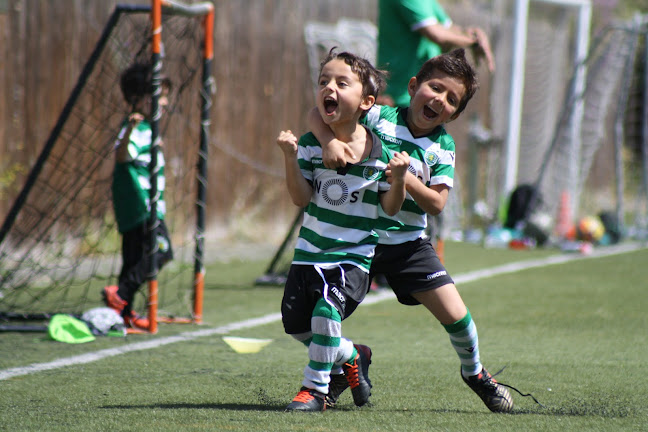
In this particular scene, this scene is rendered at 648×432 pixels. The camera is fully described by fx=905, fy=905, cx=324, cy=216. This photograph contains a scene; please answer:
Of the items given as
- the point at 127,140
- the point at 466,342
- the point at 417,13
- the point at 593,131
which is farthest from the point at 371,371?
the point at 593,131

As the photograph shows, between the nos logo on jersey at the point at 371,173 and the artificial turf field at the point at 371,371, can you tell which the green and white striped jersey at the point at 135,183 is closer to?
the artificial turf field at the point at 371,371

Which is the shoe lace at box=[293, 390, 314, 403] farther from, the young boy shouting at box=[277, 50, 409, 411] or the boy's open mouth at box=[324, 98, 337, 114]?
the boy's open mouth at box=[324, 98, 337, 114]

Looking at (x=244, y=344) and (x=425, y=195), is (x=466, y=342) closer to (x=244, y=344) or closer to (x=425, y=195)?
(x=425, y=195)

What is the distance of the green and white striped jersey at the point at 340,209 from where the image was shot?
137 inches

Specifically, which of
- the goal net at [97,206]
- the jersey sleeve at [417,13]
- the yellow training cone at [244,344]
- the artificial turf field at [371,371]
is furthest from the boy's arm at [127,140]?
the jersey sleeve at [417,13]

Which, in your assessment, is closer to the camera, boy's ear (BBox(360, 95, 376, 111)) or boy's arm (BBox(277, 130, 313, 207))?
boy's arm (BBox(277, 130, 313, 207))

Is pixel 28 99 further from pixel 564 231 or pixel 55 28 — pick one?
pixel 564 231

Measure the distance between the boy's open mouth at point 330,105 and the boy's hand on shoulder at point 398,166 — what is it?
1.07 feet

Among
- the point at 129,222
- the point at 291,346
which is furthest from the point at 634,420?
the point at 129,222

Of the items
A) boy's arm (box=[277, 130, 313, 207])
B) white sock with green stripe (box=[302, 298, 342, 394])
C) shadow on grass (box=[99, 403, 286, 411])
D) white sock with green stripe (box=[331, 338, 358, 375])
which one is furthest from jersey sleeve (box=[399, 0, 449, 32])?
shadow on grass (box=[99, 403, 286, 411])

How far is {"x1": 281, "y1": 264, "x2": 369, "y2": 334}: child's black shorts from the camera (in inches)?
136

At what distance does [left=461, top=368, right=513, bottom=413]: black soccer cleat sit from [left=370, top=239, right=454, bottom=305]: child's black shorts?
0.41 m

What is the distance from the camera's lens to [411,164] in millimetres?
3637

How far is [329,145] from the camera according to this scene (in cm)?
348
